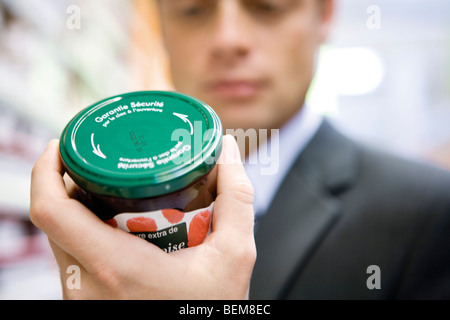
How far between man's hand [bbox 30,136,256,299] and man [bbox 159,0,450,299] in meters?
0.28

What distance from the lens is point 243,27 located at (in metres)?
0.94

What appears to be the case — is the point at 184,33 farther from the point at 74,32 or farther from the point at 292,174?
the point at 74,32

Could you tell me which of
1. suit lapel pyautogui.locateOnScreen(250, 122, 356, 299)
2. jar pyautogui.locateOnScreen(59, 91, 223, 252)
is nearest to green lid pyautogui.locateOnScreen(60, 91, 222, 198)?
jar pyautogui.locateOnScreen(59, 91, 223, 252)

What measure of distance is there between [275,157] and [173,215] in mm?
604

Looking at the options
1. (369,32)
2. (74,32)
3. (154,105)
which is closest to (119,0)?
(74,32)

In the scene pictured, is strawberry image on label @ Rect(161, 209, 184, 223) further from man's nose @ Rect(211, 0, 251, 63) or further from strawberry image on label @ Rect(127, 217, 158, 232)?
man's nose @ Rect(211, 0, 251, 63)

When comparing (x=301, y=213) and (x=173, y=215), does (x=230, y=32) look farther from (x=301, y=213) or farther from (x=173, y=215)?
(x=173, y=215)

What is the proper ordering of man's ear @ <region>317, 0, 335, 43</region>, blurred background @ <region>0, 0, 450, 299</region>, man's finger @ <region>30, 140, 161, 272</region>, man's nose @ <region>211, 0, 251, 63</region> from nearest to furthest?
man's finger @ <region>30, 140, 161, 272</region>, man's nose @ <region>211, 0, 251, 63</region>, man's ear @ <region>317, 0, 335, 43</region>, blurred background @ <region>0, 0, 450, 299</region>

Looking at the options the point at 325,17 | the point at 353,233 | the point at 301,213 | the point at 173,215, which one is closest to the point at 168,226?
the point at 173,215

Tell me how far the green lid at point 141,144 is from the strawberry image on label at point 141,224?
4 cm

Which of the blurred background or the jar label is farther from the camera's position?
the blurred background

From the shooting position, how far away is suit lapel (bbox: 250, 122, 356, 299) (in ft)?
2.44

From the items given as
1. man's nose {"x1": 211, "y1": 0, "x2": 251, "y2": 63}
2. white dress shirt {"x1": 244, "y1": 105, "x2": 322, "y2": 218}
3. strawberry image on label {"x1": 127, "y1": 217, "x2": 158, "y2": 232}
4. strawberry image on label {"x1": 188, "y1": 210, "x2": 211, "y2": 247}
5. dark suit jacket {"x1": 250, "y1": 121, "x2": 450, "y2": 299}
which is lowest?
dark suit jacket {"x1": 250, "y1": 121, "x2": 450, "y2": 299}

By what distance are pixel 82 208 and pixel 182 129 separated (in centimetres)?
16
